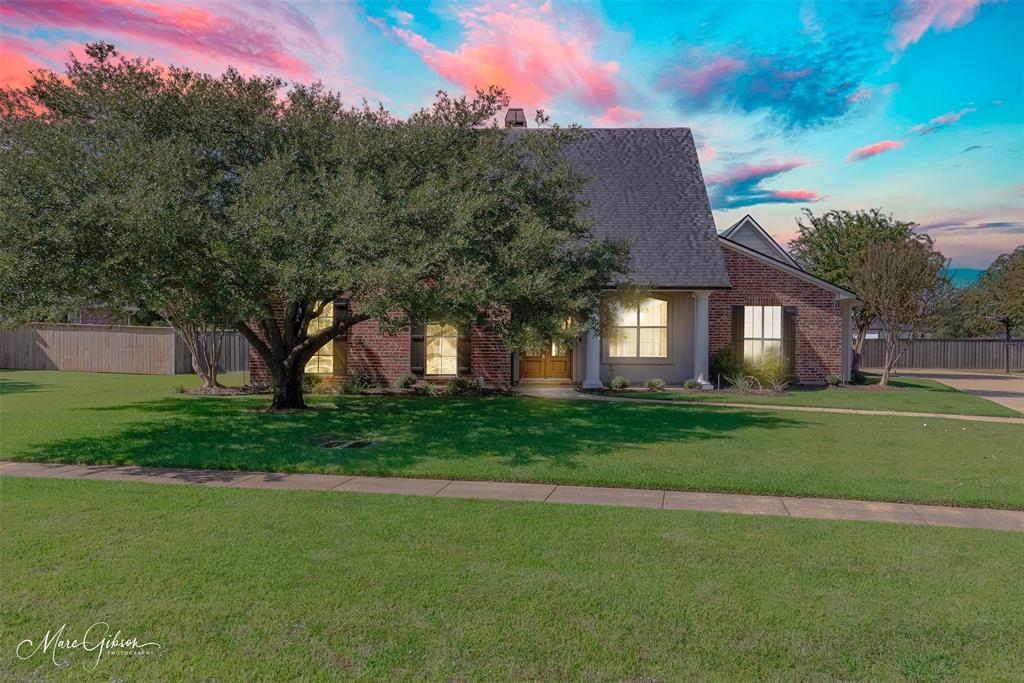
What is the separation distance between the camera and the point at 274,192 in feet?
Answer: 33.1

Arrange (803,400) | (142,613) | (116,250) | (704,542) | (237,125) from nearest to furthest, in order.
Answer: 1. (142,613)
2. (704,542)
3. (116,250)
4. (237,125)
5. (803,400)

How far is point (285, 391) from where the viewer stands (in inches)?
546

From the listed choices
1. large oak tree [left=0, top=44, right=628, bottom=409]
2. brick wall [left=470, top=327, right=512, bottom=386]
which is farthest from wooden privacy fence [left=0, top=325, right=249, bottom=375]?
large oak tree [left=0, top=44, right=628, bottom=409]

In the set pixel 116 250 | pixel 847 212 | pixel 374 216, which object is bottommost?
pixel 116 250

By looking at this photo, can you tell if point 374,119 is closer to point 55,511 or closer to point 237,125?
point 237,125

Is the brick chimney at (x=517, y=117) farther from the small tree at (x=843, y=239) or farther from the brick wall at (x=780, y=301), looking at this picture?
the small tree at (x=843, y=239)

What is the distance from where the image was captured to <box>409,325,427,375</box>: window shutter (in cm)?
1827

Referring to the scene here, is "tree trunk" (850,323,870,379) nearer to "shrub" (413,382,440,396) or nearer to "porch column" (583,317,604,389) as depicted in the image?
"porch column" (583,317,604,389)

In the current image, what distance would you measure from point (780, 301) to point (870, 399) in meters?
4.00

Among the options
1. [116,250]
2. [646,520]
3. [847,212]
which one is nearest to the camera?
[646,520]

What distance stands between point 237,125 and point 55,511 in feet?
25.4

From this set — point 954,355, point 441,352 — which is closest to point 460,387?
point 441,352

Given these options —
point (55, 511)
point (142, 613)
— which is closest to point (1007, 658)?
point (142, 613)

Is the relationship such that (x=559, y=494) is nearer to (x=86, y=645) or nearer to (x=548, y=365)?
(x=86, y=645)
